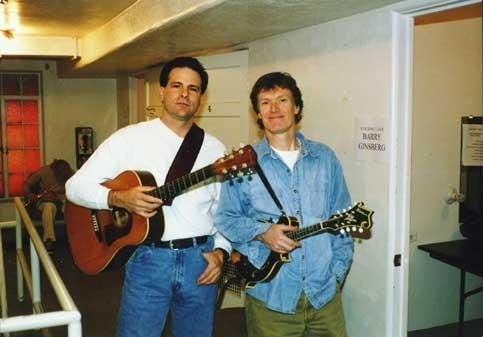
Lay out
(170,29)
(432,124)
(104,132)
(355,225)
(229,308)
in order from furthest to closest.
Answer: (104,132)
(229,308)
(432,124)
(170,29)
(355,225)

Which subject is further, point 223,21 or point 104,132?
point 104,132

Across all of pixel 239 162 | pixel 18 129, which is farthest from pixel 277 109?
pixel 18 129

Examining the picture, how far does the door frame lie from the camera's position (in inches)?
85.7

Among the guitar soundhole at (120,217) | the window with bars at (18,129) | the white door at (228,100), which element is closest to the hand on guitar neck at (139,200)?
the guitar soundhole at (120,217)

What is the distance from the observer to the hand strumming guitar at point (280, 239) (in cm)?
201

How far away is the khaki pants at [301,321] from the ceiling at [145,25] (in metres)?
1.28

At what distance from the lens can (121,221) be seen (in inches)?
89.9

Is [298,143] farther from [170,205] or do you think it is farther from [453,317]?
[453,317]

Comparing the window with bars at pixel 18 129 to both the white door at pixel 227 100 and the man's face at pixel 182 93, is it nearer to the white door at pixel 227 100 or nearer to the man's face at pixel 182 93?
the white door at pixel 227 100

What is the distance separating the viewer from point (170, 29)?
9.69 ft

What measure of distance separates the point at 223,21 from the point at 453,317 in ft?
8.21

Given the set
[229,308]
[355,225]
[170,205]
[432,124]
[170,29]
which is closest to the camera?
[355,225]

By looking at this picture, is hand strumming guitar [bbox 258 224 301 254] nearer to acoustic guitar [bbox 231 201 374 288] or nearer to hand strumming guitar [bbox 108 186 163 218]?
acoustic guitar [bbox 231 201 374 288]

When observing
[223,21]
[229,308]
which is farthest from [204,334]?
[229,308]
